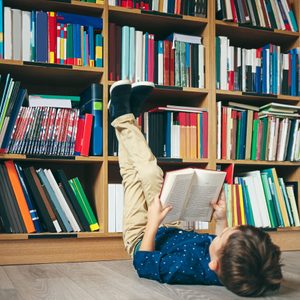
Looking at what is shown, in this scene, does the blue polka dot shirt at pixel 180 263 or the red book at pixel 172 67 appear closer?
the blue polka dot shirt at pixel 180 263

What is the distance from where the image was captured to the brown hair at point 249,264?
151cm

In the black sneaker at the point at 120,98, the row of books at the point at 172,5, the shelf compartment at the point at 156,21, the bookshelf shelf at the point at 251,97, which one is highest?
the row of books at the point at 172,5

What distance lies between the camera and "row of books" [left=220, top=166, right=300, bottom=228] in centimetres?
287

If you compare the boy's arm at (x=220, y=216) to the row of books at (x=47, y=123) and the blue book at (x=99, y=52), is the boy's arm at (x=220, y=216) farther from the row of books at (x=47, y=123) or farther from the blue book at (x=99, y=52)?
the blue book at (x=99, y=52)

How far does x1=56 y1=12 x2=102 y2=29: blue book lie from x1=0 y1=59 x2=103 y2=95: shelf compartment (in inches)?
9.8

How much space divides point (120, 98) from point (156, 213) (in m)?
0.62

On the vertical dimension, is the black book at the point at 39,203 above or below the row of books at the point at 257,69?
below

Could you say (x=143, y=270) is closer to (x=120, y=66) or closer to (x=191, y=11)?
(x=120, y=66)

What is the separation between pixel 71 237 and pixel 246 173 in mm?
1173

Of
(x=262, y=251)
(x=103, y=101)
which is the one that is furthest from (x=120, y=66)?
(x=262, y=251)

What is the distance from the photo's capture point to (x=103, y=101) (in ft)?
8.59

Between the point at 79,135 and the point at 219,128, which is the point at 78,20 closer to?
the point at 79,135

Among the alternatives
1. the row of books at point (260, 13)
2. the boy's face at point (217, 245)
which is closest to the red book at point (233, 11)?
the row of books at point (260, 13)

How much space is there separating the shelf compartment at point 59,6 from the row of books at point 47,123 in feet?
1.29
